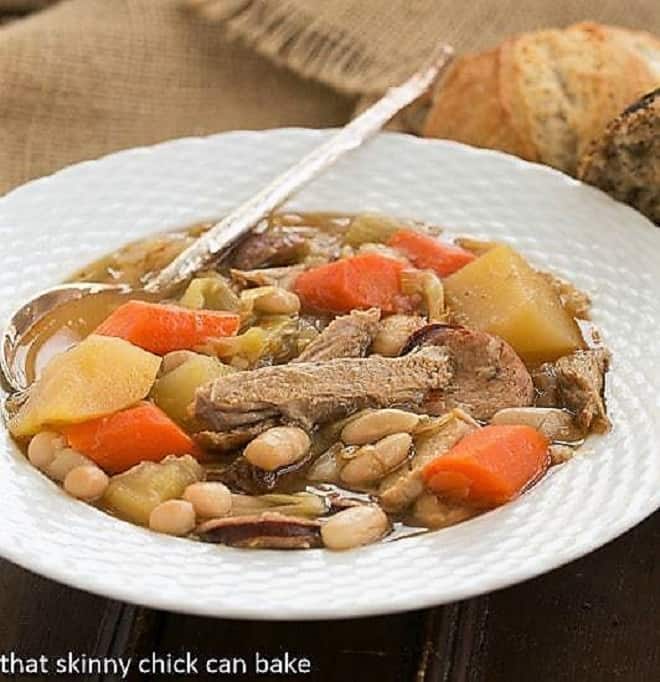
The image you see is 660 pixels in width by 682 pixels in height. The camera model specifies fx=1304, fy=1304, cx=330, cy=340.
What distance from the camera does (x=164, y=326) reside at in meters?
2.78

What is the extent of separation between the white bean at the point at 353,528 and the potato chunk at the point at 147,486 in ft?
0.99

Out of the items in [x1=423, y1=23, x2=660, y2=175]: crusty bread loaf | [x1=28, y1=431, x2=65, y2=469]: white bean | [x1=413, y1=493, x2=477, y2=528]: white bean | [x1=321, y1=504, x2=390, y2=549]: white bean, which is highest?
[x1=423, y1=23, x2=660, y2=175]: crusty bread loaf

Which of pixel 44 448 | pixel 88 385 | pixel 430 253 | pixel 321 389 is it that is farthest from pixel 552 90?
pixel 44 448

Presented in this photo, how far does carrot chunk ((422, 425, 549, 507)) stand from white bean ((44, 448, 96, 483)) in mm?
650

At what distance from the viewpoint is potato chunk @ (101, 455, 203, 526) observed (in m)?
2.40

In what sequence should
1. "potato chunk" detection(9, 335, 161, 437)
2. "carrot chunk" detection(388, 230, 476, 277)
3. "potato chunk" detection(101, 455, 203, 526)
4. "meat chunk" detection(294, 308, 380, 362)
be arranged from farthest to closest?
"carrot chunk" detection(388, 230, 476, 277)
"meat chunk" detection(294, 308, 380, 362)
"potato chunk" detection(9, 335, 161, 437)
"potato chunk" detection(101, 455, 203, 526)

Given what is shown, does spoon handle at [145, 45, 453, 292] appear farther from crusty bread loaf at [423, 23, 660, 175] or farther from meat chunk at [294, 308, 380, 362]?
meat chunk at [294, 308, 380, 362]

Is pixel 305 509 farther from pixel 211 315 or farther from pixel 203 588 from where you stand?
pixel 211 315

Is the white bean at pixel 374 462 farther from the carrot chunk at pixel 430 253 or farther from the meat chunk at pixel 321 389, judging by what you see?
the carrot chunk at pixel 430 253

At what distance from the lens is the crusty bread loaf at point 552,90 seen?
3564 mm

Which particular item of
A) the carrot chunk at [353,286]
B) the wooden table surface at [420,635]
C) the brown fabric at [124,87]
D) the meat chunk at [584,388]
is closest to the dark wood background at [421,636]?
the wooden table surface at [420,635]

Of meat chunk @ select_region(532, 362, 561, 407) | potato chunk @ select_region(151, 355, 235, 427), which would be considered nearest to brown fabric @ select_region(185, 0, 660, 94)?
meat chunk @ select_region(532, 362, 561, 407)

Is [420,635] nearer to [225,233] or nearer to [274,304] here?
[274,304]

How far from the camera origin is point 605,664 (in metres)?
2.42
